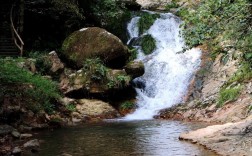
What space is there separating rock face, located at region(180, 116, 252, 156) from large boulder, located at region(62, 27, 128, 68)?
8.78 meters

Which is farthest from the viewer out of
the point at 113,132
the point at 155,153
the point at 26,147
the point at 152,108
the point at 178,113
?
the point at 152,108

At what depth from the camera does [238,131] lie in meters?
8.49

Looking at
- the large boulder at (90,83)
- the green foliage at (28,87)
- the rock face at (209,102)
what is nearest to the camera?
the rock face at (209,102)

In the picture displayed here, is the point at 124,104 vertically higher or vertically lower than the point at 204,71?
lower

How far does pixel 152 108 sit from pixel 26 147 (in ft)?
29.1

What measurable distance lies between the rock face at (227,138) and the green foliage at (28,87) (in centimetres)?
646

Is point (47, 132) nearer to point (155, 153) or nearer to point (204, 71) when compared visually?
point (155, 153)

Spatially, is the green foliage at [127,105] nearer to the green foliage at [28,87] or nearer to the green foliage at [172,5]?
the green foliage at [28,87]

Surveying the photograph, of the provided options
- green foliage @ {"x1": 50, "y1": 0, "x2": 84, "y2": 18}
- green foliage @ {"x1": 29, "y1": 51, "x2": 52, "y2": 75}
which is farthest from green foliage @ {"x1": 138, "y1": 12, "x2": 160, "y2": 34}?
green foliage @ {"x1": 29, "y1": 51, "x2": 52, "y2": 75}

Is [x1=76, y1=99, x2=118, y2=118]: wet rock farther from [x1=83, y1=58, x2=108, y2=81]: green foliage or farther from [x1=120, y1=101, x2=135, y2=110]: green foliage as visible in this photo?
[x1=83, y1=58, x2=108, y2=81]: green foliage

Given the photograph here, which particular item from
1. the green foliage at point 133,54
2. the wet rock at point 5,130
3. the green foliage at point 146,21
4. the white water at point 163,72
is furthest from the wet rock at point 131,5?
the wet rock at point 5,130

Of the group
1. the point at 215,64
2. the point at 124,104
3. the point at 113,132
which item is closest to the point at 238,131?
the point at 113,132

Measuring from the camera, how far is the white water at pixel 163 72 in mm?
17219

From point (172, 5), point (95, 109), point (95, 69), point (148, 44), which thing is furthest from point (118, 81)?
point (172, 5)
